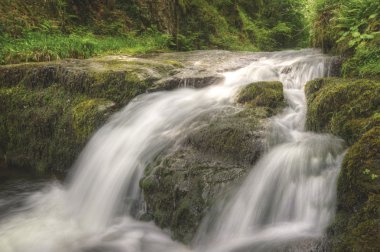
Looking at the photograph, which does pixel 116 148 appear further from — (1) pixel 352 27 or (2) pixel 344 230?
(1) pixel 352 27

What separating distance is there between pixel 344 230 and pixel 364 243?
0.84 ft

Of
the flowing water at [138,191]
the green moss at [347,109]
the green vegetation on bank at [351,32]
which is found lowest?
the flowing water at [138,191]

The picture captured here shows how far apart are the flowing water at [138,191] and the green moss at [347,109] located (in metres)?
0.16

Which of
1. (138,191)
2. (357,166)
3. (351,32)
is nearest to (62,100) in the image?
(138,191)

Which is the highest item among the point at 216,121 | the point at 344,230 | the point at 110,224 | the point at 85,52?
the point at 85,52

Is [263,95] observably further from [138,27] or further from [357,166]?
[138,27]

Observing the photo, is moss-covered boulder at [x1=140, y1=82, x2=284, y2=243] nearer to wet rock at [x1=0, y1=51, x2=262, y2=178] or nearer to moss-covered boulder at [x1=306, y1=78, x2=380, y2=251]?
moss-covered boulder at [x1=306, y1=78, x2=380, y2=251]

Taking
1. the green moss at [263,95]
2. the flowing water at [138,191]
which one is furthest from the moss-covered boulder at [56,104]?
the green moss at [263,95]

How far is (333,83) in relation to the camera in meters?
4.46

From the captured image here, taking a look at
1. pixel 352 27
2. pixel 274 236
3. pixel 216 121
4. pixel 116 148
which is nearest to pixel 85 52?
pixel 116 148

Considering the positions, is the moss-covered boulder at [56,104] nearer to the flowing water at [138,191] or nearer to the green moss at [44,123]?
Answer: the green moss at [44,123]

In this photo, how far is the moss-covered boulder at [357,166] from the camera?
244 centimetres

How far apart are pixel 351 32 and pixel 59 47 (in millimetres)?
5960

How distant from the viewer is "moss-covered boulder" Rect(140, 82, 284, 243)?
353 cm
